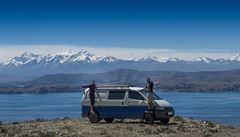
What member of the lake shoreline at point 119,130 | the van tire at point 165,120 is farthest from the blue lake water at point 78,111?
the lake shoreline at point 119,130

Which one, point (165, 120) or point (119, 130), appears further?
point (165, 120)

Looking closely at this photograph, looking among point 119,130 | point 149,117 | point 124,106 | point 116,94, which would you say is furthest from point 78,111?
point 119,130

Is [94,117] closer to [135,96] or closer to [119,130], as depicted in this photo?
[135,96]

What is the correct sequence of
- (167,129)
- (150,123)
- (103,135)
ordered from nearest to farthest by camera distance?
(103,135), (167,129), (150,123)

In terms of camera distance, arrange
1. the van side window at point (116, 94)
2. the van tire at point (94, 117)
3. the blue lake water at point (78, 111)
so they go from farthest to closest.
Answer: the blue lake water at point (78, 111), the van side window at point (116, 94), the van tire at point (94, 117)

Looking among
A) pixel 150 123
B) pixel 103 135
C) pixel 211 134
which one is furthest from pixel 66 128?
pixel 211 134

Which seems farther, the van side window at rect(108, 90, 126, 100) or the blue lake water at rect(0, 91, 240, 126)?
the blue lake water at rect(0, 91, 240, 126)

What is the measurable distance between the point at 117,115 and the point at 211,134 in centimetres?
520

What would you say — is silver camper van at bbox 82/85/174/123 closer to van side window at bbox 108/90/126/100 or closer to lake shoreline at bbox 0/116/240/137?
van side window at bbox 108/90/126/100

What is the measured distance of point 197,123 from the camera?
2773 cm

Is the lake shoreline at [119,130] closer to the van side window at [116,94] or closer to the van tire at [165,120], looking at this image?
the van tire at [165,120]

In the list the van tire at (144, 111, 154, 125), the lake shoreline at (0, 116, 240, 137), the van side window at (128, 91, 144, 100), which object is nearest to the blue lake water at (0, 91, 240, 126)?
the van side window at (128, 91, 144, 100)

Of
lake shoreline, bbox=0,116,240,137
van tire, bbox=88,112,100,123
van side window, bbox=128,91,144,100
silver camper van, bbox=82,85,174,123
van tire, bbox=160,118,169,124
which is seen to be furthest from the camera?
van tire, bbox=88,112,100,123

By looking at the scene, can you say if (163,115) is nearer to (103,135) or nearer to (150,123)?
(150,123)
